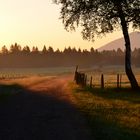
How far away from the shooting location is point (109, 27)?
44.8 m

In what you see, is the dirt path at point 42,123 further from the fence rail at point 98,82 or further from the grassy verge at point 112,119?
the fence rail at point 98,82

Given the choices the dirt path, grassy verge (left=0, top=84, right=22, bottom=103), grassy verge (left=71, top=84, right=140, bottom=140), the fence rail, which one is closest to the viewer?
the dirt path

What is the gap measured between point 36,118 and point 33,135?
A: 5.35m

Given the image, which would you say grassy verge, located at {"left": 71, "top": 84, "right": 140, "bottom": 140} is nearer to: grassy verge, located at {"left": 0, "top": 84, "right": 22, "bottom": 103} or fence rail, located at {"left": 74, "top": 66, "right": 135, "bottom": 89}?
grassy verge, located at {"left": 0, "top": 84, "right": 22, "bottom": 103}

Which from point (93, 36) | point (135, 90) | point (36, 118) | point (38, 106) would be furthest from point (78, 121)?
point (93, 36)

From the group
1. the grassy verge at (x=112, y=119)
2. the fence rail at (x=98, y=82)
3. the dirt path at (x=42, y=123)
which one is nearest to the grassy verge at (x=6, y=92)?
the dirt path at (x=42, y=123)

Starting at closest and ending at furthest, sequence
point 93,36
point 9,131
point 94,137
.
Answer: point 94,137 < point 9,131 < point 93,36

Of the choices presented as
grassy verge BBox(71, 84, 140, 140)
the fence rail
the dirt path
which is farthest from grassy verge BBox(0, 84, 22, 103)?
the fence rail

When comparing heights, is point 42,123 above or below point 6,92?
above

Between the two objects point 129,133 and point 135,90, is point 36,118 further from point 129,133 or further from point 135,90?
point 135,90

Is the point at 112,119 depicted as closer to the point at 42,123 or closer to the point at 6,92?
the point at 42,123

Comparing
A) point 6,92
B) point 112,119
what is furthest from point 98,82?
point 112,119

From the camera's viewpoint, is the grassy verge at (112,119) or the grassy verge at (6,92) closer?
the grassy verge at (112,119)

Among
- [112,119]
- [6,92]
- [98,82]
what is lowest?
[98,82]
